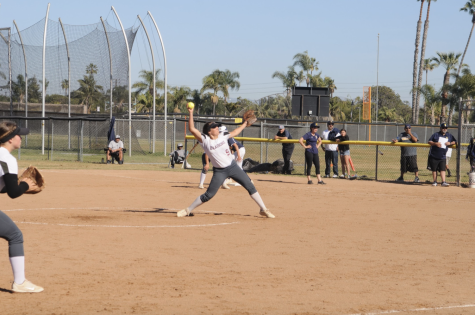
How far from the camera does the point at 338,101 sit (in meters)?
79.8

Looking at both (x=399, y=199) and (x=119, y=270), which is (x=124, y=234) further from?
(x=399, y=199)

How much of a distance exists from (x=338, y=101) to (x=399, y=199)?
6650 centimetres

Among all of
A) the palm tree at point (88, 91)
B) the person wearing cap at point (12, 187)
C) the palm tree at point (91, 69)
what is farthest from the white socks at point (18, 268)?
the palm tree at point (91, 69)

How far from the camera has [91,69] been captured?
3198 centimetres

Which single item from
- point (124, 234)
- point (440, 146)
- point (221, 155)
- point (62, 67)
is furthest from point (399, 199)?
point (62, 67)

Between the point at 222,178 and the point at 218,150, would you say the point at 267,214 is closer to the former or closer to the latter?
the point at 222,178

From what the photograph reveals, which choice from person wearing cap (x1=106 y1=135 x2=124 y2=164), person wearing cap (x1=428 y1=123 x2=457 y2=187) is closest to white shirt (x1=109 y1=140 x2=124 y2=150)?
person wearing cap (x1=106 y1=135 x2=124 y2=164)

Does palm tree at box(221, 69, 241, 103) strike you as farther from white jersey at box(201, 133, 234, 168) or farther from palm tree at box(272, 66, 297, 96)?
white jersey at box(201, 133, 234, 168)

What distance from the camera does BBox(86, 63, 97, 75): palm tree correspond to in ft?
105

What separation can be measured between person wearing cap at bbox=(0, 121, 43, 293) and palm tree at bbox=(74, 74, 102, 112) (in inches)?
1086

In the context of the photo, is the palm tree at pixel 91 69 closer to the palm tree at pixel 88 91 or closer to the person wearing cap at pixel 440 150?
the palm tree at pixel 88 91

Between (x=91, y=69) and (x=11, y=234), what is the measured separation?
91.6 feet

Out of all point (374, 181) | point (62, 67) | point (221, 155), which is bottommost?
point (374, 181)

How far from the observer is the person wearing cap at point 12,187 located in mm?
5191
